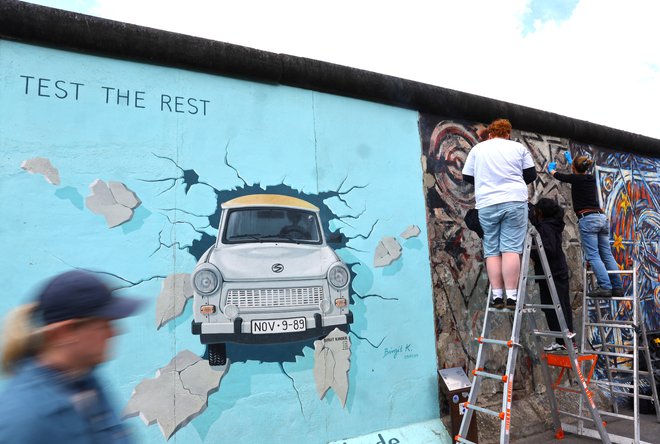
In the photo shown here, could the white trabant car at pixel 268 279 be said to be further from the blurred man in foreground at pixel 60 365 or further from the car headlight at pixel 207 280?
the blurred man in foreground at pixel 60 365

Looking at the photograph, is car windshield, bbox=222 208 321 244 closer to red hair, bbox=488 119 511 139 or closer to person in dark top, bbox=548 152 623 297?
red hair, bbox=488 119 511 139

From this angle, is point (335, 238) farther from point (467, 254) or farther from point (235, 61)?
point (235, 61)

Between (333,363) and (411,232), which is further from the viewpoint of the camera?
(411,232)

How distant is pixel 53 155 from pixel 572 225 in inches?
236

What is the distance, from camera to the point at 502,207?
12.7ft

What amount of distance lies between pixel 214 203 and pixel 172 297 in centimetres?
83

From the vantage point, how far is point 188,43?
3.73 m

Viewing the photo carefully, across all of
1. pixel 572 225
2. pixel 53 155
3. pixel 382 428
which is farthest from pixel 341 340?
pixel 572 225

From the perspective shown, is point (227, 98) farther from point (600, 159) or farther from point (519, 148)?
Result: point (600, 159)

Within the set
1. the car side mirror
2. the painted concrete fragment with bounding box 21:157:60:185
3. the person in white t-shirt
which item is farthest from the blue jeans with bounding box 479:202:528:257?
the painted concrete fragment with bounding box 21:157:60:185

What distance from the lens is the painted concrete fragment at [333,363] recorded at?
12.5ft

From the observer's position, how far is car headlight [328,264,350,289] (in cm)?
397

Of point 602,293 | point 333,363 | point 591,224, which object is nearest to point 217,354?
point 333,363

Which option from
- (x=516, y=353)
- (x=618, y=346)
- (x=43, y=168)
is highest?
(x=43, y=168)
